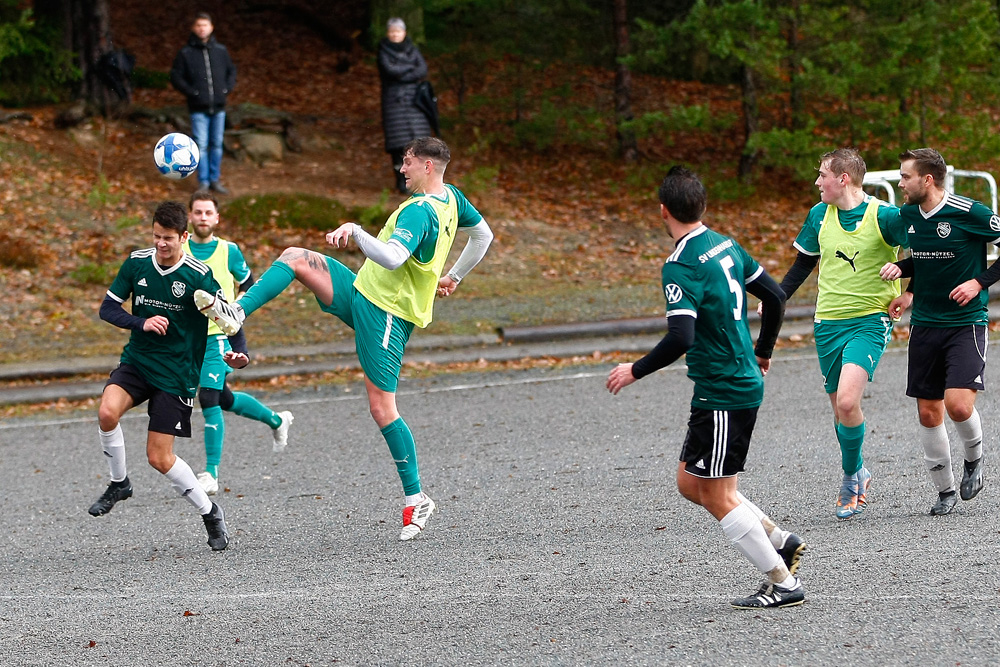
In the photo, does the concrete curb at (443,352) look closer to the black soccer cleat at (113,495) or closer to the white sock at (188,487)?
the black soccer cleat at (113,495)

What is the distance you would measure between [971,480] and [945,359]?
713 millimetres

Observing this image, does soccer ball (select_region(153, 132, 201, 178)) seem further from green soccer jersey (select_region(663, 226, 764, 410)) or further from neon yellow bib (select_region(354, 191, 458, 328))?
green soccer jersey (select_region(663, 226, 764, 410))

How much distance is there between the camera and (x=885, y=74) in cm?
1698

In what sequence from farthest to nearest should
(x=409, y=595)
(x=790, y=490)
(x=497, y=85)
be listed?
1. (x=497, y=85)
2. (x=790, y=490)
3. (x=409, y=595)

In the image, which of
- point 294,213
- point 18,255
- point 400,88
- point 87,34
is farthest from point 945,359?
point 87,34

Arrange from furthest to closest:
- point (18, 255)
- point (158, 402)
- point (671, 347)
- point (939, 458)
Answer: point (18, 255), point (158, 402), point (939, 458), point (671, 347)

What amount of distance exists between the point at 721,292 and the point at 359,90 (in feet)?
61.2

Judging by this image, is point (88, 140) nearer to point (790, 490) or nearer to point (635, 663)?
point (790, 490)

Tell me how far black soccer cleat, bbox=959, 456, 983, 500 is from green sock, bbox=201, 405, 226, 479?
4.85 m

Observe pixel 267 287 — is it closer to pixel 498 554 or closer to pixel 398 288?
pixel 398 288

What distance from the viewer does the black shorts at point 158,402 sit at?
6.64 metres

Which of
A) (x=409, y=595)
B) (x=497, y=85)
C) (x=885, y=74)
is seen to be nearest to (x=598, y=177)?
(x=497, y=85)

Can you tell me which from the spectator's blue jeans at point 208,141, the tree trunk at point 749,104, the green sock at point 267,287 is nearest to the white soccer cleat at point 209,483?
the green sock at point 267,287

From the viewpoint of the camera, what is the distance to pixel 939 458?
6.54 metres
